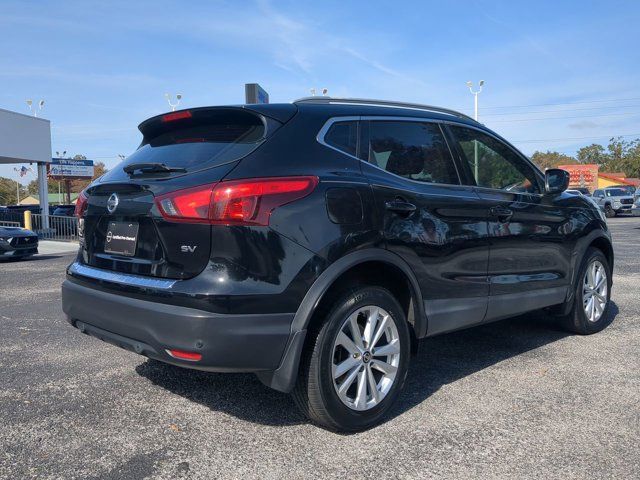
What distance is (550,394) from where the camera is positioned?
379 cm

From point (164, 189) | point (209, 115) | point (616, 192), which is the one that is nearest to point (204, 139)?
point (209, 115)

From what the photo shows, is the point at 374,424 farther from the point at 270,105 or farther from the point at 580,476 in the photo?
the point at 270,105

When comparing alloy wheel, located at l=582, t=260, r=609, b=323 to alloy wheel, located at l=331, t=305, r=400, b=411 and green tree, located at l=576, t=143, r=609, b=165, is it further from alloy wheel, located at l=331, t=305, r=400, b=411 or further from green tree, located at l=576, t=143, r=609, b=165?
green tree, located at l=576, t=143, r=609, b=165

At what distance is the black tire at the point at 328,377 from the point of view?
3.05 meters

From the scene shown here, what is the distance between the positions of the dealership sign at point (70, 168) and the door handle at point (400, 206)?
192 feet

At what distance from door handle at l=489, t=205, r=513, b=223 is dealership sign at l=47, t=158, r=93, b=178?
2295 inches

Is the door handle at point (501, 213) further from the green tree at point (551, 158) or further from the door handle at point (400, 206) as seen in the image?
the green tree at point (551, 158)

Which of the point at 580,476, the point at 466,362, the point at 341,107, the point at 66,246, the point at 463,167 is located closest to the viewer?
the point at 580,476

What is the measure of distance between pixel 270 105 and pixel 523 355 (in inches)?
117

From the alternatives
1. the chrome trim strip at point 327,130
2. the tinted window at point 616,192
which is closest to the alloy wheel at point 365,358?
the chrome trim strip at point 327,130

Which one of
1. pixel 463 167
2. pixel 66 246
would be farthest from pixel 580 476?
pixel 66 246

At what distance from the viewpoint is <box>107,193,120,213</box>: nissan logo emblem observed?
3.30 meters

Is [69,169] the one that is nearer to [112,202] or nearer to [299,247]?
[112,202]

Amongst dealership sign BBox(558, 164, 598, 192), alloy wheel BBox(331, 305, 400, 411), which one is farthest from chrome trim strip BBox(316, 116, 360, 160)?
Result: dealership sign BBox(558, 164, 598, 192)
